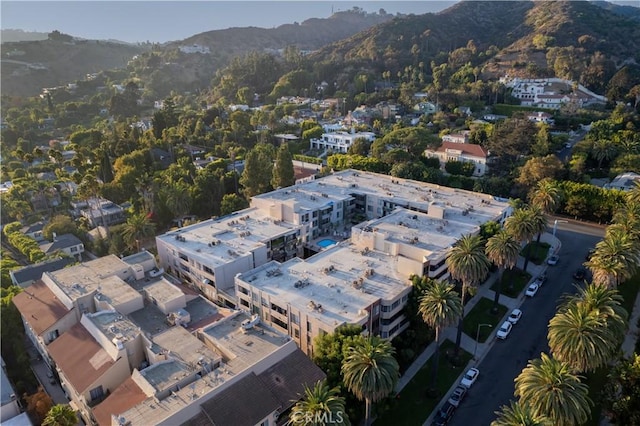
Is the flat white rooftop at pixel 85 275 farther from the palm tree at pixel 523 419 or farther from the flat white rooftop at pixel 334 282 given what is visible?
the palm tree at pixel 523 419

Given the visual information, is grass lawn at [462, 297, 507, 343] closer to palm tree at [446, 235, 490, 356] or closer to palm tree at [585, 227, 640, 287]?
palm tree at [446, 235, 490, 356]

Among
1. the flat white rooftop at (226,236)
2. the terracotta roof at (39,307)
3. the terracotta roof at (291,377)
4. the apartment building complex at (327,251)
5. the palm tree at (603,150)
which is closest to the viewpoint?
the terracotta roof at (291,377)

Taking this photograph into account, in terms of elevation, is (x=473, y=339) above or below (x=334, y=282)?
below

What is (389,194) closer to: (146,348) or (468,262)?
(468,262)

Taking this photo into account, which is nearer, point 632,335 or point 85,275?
point 632,335

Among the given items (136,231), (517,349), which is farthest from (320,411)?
(136,231)

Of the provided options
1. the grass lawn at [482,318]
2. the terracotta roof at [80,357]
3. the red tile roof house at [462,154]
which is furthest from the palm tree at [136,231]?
the red tile roof house at [462,154]

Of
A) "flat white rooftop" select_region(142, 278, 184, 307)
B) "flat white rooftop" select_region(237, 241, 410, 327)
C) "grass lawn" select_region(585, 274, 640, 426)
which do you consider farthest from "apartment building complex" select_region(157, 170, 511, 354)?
"grass lawn" select_region(585, 274, 640, 426)
